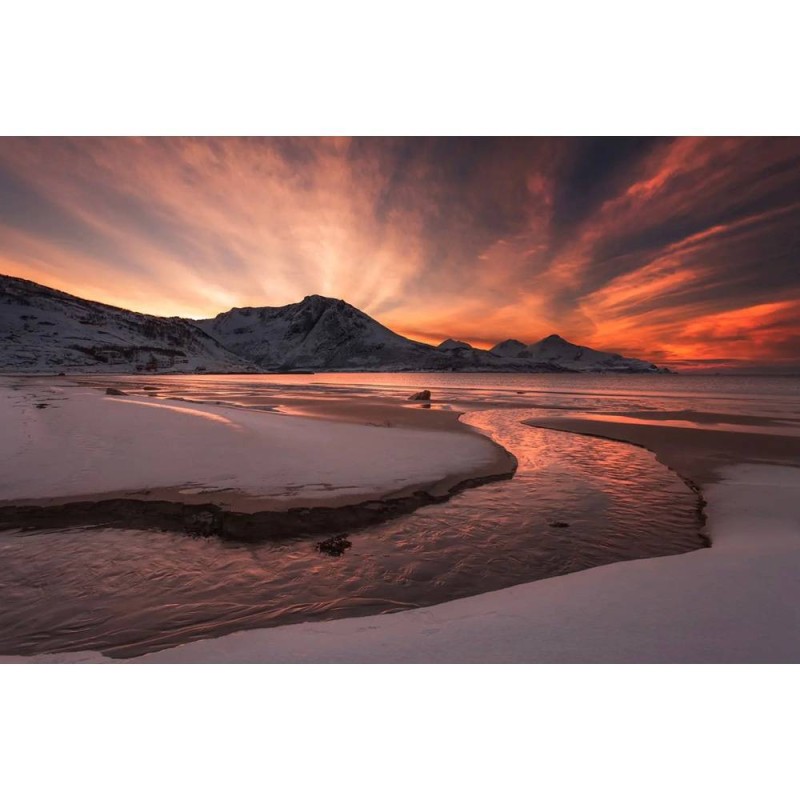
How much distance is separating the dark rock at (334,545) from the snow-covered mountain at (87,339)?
12906cm

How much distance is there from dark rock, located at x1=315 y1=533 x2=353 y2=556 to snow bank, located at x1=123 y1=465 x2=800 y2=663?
159cm

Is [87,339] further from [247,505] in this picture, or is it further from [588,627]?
[588,627]

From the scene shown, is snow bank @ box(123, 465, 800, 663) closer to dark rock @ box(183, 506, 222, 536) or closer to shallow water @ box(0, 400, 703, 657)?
shallow water @ box(0, 400, 703, 657)

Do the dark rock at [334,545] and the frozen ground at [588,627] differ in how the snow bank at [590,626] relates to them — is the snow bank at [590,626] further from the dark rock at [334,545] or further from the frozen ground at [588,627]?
the dark rock at [334,545]

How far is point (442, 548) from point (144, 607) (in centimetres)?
337

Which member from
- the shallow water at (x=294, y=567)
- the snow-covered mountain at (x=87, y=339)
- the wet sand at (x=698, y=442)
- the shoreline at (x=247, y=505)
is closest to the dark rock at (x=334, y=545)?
the shallow water at (x=294, y=567)

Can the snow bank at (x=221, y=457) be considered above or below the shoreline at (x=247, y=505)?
above

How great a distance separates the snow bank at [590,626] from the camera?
3.05 metres

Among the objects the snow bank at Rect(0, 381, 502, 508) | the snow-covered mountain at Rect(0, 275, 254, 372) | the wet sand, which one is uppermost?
the snow-covered mountain at Rect(0, 275, 254, 372)

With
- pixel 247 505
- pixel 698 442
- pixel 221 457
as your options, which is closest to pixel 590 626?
pixel 247 505

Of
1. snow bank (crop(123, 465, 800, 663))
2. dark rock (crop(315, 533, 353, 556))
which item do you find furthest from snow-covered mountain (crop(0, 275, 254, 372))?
snow bank (crop(123, 465, 800, 663))

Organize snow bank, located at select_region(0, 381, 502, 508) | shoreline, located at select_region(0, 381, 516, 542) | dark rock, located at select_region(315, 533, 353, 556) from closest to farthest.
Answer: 1. dark rock, located at select_region(315, 533, 353, 556)
2. shoreline, located at select_region(0, 381, 516, 542)
3. snow bank, located at select_region(0, 381, 502, 508)

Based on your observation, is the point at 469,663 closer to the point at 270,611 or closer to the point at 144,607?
the point at 270,611

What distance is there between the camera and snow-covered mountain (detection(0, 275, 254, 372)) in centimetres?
11950
